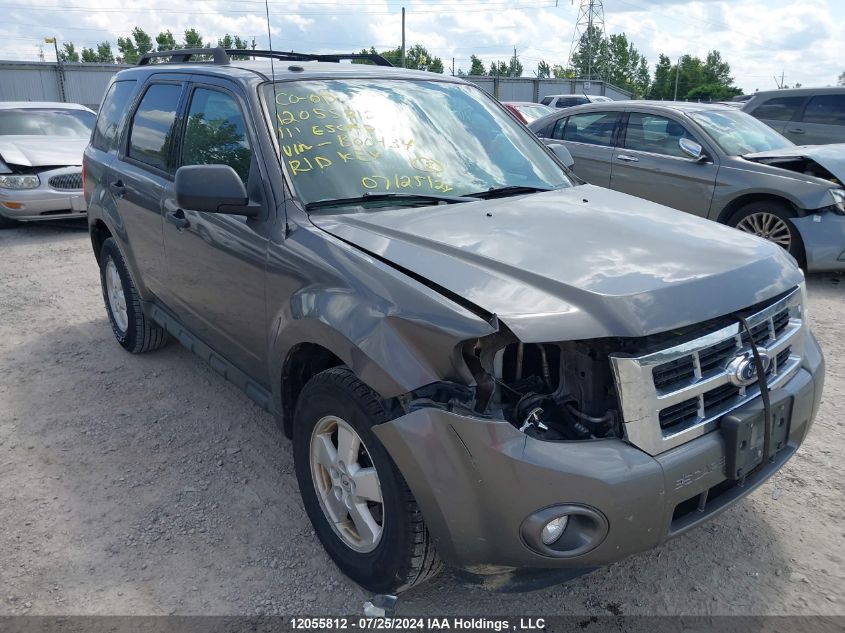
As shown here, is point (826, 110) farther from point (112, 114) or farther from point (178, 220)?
point (178, 220)

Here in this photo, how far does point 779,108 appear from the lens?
10.8m

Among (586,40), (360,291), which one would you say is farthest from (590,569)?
(586,40)

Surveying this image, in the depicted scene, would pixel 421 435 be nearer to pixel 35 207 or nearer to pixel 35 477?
pixel 35 477

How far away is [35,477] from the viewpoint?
3467mm

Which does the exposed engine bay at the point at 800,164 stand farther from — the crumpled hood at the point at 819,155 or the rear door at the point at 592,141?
the rear door at the point at 592,141

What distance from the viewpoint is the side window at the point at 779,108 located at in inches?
420

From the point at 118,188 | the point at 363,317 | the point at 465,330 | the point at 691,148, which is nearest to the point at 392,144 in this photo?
the point at 363,317

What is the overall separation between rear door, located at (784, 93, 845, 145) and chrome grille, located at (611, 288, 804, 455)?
948cm

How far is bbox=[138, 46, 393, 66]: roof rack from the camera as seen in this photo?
12.7 feet

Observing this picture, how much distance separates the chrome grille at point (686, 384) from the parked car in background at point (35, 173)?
8924mm

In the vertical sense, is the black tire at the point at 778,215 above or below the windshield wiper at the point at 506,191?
below

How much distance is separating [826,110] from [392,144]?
974cm

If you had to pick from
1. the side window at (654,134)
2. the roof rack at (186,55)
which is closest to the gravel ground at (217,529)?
the roof rack at (186,55)

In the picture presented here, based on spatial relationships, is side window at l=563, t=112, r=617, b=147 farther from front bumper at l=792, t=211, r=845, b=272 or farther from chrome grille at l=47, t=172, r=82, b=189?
chrome grille at l=47, t=172, r=82, b=189
